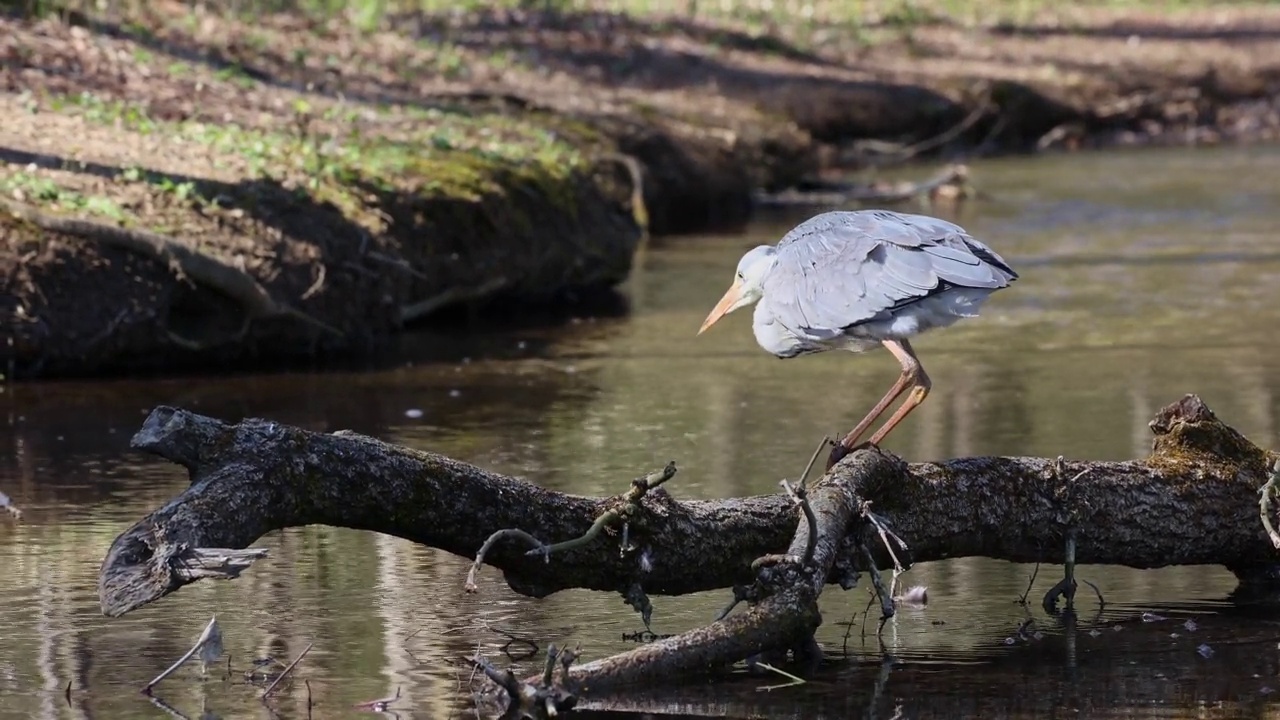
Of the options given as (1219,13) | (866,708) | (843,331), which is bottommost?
(866,708)

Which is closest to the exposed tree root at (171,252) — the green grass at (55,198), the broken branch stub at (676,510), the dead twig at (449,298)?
the green grass at (55,198)

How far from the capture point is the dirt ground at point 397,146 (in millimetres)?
10742

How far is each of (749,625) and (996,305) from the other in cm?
869

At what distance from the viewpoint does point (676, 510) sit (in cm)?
607

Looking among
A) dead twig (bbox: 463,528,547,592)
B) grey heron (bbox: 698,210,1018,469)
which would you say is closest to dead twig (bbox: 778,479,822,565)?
dead twig (bbox: 463,528,547,592)

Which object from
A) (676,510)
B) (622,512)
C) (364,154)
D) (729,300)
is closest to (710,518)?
(676,510)

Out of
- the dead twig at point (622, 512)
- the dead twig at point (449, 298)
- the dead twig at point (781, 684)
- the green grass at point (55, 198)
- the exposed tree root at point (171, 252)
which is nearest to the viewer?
the dead twig at point (622, 512)

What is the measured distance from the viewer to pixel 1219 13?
31891 millimetres

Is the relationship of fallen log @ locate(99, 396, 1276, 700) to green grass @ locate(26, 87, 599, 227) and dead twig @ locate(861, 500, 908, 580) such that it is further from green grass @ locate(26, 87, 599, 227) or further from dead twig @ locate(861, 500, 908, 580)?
green grass @ locate(26, 87, 599, 227)

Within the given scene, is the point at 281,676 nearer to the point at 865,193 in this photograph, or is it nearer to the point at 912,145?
the point at 865,193

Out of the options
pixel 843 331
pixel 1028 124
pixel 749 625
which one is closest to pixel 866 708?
pixel 749 625

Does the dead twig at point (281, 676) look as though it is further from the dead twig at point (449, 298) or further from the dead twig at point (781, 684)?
the dead twig at point (449, 298)

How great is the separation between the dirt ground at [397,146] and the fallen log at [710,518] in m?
5.17

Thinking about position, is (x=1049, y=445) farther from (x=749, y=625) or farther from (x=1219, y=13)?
(x=1219, y=13)
